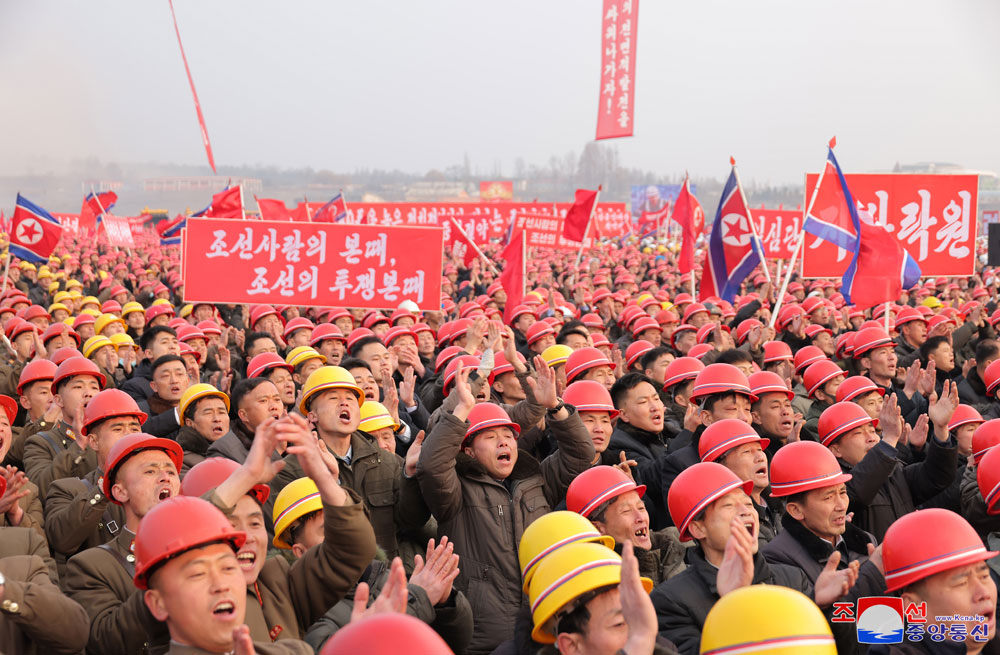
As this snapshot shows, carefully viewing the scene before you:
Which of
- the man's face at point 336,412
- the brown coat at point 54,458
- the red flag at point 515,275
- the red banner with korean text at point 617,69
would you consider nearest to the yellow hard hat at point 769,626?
the man's face at point 336,412

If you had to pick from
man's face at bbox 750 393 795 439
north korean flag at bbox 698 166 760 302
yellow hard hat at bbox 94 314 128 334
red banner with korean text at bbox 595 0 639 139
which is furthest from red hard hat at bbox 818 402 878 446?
red banner with korean text at bbox 595 0 639 139

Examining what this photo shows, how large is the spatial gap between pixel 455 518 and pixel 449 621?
111 cm

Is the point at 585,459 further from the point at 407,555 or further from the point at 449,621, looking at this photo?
the point at 449,621

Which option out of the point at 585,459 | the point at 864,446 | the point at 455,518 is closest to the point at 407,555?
the point at 455,518

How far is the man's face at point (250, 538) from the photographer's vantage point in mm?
3678

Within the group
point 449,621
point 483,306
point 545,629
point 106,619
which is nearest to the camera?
point 545,629

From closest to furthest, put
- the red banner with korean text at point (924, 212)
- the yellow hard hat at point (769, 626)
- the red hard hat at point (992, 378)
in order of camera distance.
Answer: the yellow hard hat at point (769, 626)
the red hard hat at point (992, 378)
the red banner with korean text at point (924, 212)

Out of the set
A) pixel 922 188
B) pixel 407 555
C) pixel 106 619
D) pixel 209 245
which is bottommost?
pixel 407 555

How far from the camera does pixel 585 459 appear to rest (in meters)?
5.54

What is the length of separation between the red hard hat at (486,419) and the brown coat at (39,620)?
2249mm

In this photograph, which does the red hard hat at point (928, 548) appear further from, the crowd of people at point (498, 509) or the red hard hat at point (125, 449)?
the red hard hat at point (125, 449)

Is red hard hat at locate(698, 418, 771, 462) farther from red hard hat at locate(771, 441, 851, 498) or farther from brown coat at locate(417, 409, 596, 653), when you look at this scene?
brown coat at locate(417, 409, 596, 653)

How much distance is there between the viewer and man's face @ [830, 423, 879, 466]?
19.2 feet

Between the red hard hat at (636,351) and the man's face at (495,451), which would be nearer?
the man's face at (495,451)
